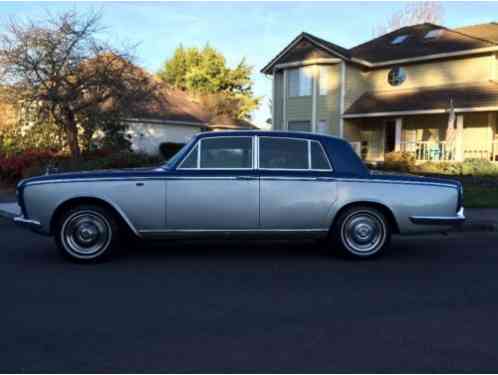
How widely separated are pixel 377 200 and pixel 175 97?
98.8 ft

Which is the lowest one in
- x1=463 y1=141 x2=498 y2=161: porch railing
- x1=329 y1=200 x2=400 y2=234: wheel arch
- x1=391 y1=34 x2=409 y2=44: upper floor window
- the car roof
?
x1=329 y1=200 x2=400 y2=234: wheel arch

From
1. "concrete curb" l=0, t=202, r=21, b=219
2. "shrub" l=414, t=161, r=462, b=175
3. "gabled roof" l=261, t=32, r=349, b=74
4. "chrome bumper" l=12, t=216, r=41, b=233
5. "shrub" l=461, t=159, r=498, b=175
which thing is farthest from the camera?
"gabled roof" l=261, t=32, r=349, b=74

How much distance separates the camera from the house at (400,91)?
20484mm

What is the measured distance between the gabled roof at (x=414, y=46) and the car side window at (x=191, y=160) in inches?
727

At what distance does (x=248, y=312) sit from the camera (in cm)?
430

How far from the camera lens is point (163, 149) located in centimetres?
2719

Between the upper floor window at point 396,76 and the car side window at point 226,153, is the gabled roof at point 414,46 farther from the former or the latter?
the car side window at point 226,153

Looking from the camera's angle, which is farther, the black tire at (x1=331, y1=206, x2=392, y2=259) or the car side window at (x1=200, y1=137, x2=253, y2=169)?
the black tire at (x1=331, y1=206, x2=392, y2=259)

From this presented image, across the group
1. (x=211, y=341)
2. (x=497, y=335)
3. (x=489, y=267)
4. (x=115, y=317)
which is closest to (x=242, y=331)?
(x=211, y=341)

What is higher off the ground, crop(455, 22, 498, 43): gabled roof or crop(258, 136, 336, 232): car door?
crop(455, 22, 498, 43): gabled roof

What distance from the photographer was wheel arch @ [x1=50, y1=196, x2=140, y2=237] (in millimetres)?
5910

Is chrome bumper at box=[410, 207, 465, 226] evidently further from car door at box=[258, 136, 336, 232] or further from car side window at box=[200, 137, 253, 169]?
car side window at box=[200, 137, 253, 169]

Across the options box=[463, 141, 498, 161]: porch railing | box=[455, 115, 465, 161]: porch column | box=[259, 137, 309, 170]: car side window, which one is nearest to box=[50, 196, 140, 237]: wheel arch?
box=[259, 137, 309, 170]: car side window

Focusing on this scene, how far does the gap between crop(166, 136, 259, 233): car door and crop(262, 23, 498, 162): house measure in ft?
51.5
